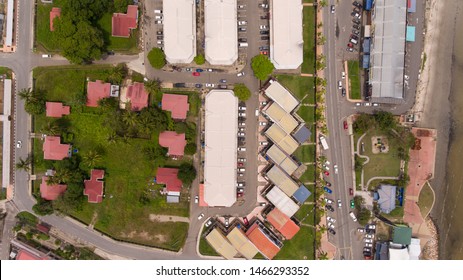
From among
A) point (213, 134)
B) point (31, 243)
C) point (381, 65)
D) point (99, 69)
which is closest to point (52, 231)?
point (31, 243)

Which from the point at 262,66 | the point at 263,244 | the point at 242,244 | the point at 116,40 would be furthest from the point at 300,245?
the point at 116,40

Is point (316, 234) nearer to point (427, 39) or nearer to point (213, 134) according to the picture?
point (213, 134)

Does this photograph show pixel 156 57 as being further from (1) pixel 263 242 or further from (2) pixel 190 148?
(1) pixel 263 242

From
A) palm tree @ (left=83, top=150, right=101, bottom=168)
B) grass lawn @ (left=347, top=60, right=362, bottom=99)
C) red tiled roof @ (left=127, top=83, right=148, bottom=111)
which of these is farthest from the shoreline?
palm tree @ (left=83, top=150, right=101, bottom=168)

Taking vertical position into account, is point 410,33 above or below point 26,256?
above

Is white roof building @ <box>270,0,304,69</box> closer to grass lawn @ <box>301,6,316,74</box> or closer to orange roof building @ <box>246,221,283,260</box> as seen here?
grass lawn @ <box>301,6,316,74</box>
